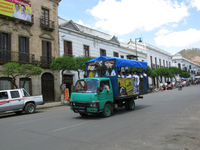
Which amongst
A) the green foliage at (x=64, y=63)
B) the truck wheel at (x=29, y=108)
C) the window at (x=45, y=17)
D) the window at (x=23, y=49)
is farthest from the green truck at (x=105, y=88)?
the window at (x=45, y=17)

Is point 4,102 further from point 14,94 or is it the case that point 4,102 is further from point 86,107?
point 86,107

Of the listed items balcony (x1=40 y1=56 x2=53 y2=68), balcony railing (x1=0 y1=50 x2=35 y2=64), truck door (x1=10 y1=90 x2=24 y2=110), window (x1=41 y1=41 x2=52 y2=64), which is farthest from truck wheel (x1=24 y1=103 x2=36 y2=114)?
window (x1=41 y1=41 x2=52 y2=64)

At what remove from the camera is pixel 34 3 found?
21125mm

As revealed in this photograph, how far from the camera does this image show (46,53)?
21.8 m

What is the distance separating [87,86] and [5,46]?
12.8 m

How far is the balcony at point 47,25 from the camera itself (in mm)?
21291

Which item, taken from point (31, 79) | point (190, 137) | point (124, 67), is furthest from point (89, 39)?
point (190, 137)

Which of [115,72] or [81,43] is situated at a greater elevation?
[81,43]

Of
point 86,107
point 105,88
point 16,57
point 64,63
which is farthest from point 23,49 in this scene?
point 86,107

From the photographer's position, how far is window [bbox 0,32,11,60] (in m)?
17.4

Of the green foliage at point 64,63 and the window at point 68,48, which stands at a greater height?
the window at point 68,48

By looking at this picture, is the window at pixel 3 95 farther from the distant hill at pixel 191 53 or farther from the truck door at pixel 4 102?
the distant hill at pixel 191 53

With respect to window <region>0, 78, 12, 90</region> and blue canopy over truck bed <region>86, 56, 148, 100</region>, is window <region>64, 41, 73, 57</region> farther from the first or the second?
blue canopy over truck bed <region>86, 56, 148, 100</region>

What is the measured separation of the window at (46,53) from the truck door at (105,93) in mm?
13241
